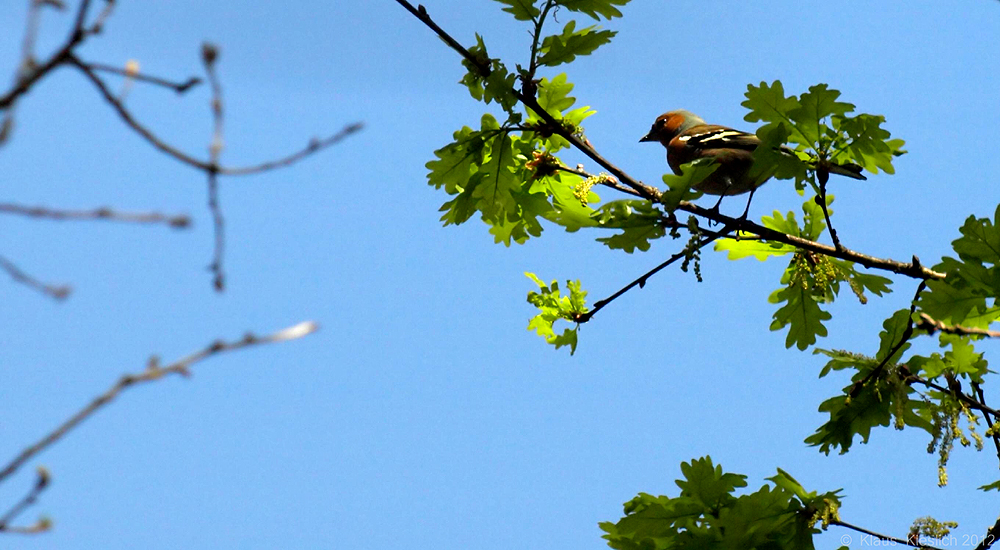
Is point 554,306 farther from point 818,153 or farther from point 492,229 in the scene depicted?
point 818,153

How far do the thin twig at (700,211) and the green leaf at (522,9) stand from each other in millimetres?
397

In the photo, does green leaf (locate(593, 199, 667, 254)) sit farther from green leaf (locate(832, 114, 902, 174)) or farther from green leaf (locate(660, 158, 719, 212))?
green leaf (locate(832, 114, 902, 174))

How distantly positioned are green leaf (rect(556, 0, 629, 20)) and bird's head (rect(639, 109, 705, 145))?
2.59 metres

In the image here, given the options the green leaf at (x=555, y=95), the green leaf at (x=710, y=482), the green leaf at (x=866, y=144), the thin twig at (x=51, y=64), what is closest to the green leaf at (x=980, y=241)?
the green leaf at (x=866, y=144)

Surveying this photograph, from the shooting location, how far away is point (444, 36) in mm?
5324

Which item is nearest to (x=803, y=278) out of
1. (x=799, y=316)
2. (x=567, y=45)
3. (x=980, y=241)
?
(x=799, y=316)

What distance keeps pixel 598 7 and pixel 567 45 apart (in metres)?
0.37

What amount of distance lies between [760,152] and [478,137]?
188 cm

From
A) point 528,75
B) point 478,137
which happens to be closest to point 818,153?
point 528,75

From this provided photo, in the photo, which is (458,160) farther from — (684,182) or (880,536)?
(880,536)

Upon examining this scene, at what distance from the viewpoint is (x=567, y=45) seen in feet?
18.8

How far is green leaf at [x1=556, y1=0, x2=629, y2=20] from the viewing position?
581 centimetres

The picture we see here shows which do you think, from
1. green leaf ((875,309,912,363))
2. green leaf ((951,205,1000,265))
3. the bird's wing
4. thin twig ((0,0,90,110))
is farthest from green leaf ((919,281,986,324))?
thin twig ((0,0,90,110))

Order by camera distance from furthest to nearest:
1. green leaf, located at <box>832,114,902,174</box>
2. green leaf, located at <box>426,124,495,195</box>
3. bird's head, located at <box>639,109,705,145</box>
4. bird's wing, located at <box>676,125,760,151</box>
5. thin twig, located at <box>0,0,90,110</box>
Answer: bird's head, located at <box>639,109,705,145</box>
bird's wing, located at <box>676,125,760,151</box>
green leaf, located at <box>426,124,495,195</box>
green leaf, located at <box>832,114,902,174</box>
thin twig, located at <box>0,0,90,110</box>
